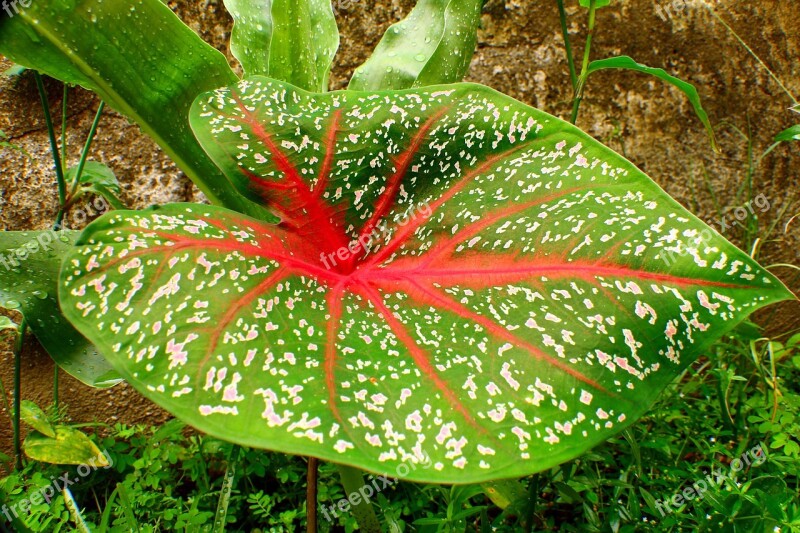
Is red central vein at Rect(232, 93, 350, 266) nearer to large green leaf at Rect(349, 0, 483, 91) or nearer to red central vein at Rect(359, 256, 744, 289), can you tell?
red central vein at Rect(359, 256, 744, 289)

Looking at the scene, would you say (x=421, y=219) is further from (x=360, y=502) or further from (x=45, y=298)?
(x=45, y=298)

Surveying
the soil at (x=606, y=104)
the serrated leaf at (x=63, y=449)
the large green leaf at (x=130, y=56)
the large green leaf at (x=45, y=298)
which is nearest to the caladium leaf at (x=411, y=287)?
the large green leaf at (x=130, y=56)

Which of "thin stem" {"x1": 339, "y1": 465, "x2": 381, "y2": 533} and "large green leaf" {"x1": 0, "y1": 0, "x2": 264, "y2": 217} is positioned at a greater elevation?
"large green leaf" {"x1": 0, "y1": 0, "x2": 264, "y2": 217}

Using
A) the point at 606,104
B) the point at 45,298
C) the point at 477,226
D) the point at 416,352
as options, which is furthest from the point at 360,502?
the point at 606,104

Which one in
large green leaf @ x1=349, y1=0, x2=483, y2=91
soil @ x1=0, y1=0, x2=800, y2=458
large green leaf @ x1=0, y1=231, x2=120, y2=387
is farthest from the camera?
soil @ x1=0, y1=0, x2=800, y2=458

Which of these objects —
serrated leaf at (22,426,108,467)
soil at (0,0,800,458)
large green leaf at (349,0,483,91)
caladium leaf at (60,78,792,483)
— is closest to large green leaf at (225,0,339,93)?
large green leaf at (349,0,483,91)

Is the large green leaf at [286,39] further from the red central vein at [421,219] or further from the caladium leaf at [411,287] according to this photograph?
the red central vein at [421,219]

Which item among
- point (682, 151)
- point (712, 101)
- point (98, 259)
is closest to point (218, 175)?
point (98, 259)
